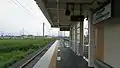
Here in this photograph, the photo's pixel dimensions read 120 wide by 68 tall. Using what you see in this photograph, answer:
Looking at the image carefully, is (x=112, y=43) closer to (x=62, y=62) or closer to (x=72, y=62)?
(x=72, y=62)

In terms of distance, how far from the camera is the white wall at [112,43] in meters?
9.12

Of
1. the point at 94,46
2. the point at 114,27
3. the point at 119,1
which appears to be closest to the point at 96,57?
the point at 94,46

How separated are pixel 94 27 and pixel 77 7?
1.98m

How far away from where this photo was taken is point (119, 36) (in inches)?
353

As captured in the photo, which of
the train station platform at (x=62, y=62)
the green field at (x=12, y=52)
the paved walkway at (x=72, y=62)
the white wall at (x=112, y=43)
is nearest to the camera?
the white wall at (x=112, y=43)

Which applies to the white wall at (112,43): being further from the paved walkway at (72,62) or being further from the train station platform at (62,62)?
the train station platform at (62,62)

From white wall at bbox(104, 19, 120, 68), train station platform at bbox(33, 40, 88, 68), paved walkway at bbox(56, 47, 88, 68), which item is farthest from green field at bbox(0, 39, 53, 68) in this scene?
white wall at bbox(104, 19, 120, 68)

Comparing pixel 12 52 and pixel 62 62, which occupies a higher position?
pixel 62 62

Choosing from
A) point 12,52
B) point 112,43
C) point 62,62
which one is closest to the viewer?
point 112,43

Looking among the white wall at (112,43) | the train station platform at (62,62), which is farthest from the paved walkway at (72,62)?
the white wall at (112,43)

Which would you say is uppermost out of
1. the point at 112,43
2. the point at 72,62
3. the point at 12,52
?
the point at 112,43

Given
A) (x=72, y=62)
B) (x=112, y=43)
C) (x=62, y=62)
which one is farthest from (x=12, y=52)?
(x=112, y=43)

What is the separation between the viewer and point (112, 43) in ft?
32.8

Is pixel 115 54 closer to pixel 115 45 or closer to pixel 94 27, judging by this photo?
pixel 115 45
